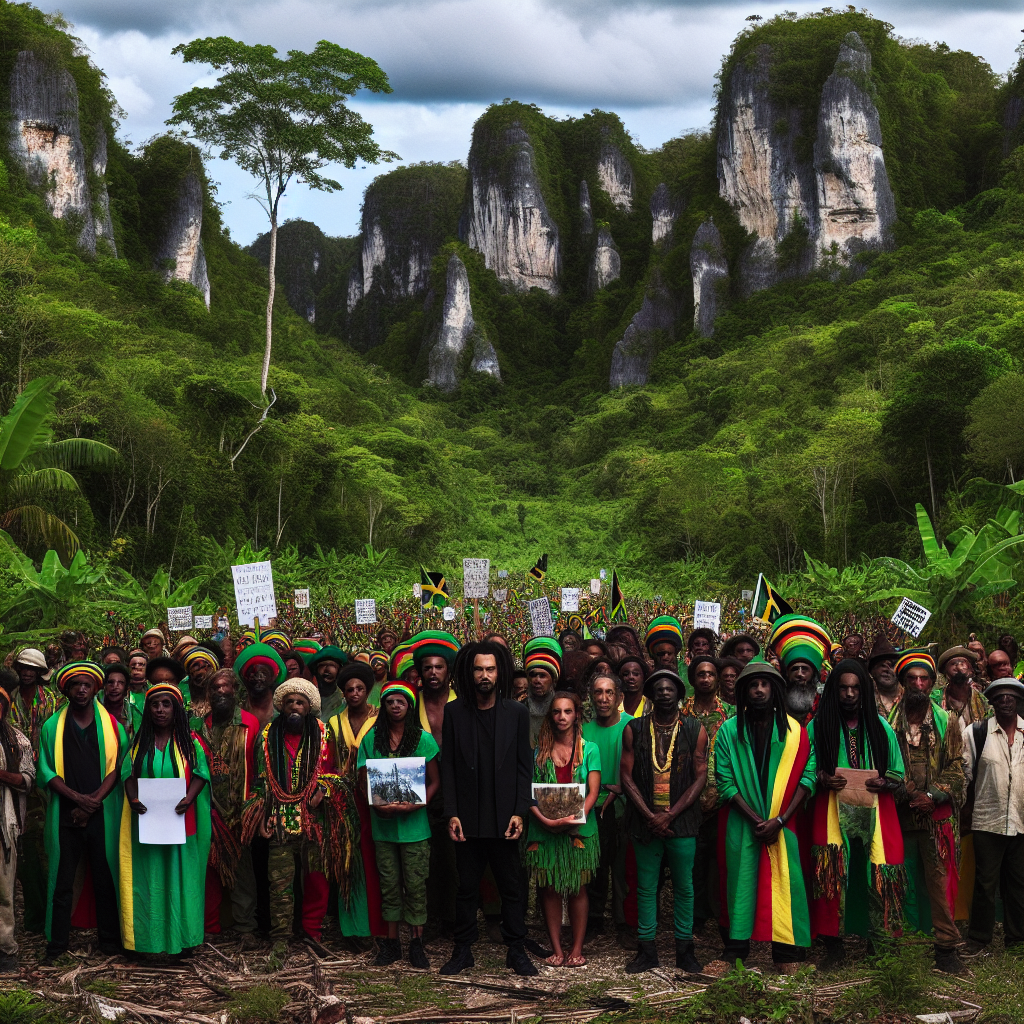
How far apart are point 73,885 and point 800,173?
64482mm

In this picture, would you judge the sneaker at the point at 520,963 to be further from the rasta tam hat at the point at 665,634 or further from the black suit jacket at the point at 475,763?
the rasta tam hat at the point at 665,634

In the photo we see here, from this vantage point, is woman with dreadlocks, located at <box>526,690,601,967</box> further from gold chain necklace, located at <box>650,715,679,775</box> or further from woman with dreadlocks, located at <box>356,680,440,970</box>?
woman with dreadlocks, located at <box>356,680,440,970</box>

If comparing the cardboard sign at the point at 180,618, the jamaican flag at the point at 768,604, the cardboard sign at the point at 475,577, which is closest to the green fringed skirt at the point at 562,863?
the jamaican flag at the point at 768,604

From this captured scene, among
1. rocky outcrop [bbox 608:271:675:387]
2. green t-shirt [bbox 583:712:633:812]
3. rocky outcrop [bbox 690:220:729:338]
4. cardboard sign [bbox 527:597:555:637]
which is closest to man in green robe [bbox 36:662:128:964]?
green t-shirt [bbox 583:712:633:812]

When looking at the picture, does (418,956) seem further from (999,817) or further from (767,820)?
(999,817)

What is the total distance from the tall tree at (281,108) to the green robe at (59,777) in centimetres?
2304

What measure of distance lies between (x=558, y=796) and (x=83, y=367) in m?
19.7

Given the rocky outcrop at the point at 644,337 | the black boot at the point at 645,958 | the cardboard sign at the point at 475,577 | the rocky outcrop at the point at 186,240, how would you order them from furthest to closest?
the rocky outcrop at the point at 644,337, the rocky outcrop at the point at 186,240, the cardboard sign at the point at 475,577, the black boot at the point at 645,958

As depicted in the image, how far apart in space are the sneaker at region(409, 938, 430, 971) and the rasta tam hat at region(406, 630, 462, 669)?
4.19 ft

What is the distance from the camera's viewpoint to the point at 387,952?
531cm

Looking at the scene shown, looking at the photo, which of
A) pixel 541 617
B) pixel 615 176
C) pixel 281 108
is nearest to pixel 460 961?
pixel 541 617

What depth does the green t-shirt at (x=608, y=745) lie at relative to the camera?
552 cm

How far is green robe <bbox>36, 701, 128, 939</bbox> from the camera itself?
212 inches

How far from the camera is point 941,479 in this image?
85.6 ft
